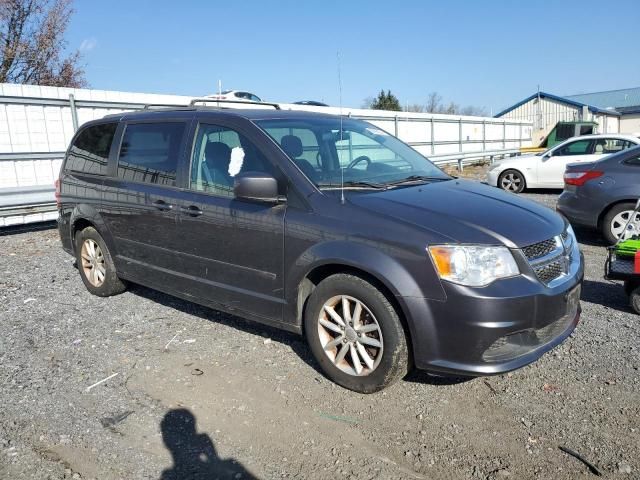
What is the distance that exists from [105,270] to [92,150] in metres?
1.25

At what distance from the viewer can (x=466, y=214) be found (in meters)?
3.37

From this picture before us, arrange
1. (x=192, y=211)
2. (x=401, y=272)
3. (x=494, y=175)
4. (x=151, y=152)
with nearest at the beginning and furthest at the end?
(x=401, y=272)
(x=192, y=211)
(x=151, y=152)
(x=494, y=175)

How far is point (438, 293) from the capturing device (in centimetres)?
304

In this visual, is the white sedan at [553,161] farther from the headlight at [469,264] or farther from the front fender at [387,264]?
the front fender at [387,264]

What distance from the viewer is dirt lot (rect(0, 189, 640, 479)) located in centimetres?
278

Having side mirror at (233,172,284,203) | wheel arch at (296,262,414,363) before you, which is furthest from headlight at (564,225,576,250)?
side mirror at (233,172,284,203)

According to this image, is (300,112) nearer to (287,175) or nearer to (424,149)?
(287,175)

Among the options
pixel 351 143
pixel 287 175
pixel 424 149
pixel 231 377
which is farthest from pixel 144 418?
pixel 424 149

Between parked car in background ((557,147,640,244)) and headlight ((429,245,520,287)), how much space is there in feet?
15.9

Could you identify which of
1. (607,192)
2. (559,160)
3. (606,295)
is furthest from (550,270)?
(559,160)

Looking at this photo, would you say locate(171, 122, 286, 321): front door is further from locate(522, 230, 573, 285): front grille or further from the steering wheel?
locate(522, 230, 573, 285): front grille

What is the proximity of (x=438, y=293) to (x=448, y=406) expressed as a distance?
0.82m

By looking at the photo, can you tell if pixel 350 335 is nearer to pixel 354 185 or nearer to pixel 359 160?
pixel 354 185

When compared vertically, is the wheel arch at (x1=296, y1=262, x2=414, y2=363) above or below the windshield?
below
